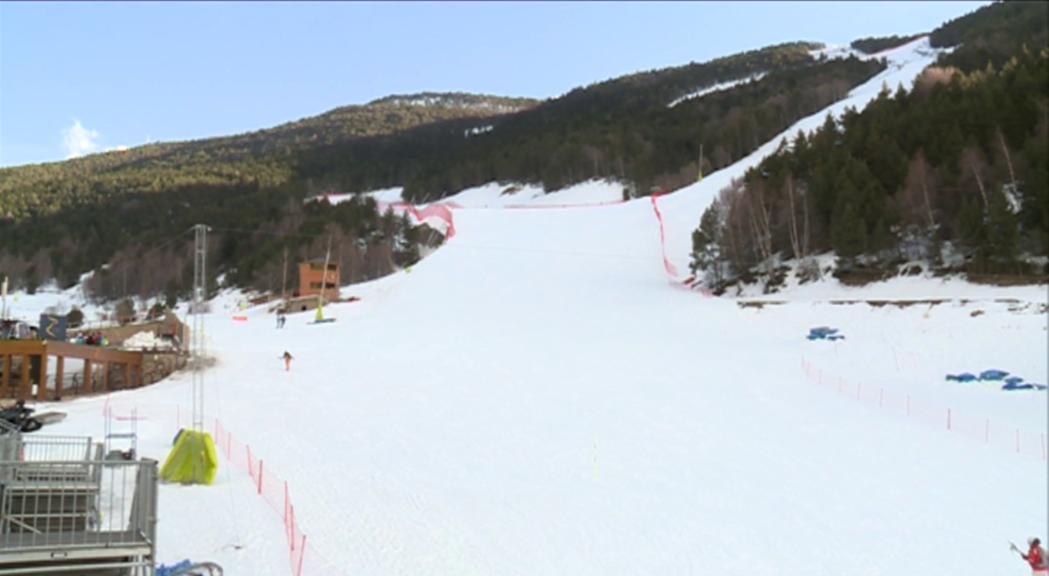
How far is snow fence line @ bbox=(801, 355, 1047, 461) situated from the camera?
586 inches

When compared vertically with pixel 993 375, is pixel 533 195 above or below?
above

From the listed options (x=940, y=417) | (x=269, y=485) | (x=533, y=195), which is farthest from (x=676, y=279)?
(x=533, y=195)

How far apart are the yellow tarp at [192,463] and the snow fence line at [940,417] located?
1490 centimetres

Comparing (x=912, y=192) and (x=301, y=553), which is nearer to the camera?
A: (x=301, y=553)

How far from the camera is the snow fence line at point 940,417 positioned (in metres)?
14.9

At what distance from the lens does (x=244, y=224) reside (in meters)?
82.5

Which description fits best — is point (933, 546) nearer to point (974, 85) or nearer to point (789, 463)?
point (789, 463)

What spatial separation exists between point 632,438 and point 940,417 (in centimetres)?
753

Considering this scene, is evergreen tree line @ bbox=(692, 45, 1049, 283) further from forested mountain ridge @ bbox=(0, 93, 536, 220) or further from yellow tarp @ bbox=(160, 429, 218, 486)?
forested mountain ridge @ bbox=(0, 93, 536, 220)

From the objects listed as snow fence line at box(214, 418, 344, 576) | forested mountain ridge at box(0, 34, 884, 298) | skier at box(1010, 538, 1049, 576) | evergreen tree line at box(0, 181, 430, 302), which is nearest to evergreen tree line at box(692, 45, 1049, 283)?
skier at box(1010, 538, 1049, 576)

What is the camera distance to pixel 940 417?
58.4 ft

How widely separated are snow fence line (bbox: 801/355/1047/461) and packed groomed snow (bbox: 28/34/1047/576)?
3.9 inches

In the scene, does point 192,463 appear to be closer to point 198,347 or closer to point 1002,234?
point 198,347

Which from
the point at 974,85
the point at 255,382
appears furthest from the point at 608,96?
the point at 255,382
